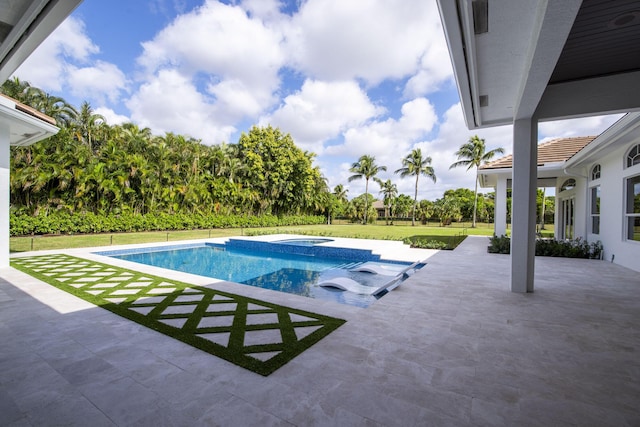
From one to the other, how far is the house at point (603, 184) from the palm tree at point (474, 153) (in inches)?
564

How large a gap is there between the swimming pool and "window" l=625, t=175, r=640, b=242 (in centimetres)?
562

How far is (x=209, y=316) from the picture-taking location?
13.1 ft

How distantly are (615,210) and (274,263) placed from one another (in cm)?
1030

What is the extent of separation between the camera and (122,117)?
22.6m

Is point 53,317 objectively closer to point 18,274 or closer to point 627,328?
point 18,274

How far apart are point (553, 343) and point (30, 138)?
11.7 metres

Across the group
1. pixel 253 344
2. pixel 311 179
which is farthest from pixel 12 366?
pixel 311 179

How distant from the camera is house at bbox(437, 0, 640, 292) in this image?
9.23ft

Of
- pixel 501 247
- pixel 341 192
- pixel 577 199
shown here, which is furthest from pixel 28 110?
pixel 341 192

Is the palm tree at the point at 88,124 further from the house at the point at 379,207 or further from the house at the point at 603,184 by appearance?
the house at the point at 379,207

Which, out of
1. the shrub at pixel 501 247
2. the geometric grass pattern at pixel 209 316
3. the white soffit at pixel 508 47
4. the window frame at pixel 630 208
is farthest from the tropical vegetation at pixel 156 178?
the window frame at pixel 630 208

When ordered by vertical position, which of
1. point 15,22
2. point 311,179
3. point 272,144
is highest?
point 272,144

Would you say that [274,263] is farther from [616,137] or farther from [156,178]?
[156,178]

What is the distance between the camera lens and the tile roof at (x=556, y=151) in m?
10.6
